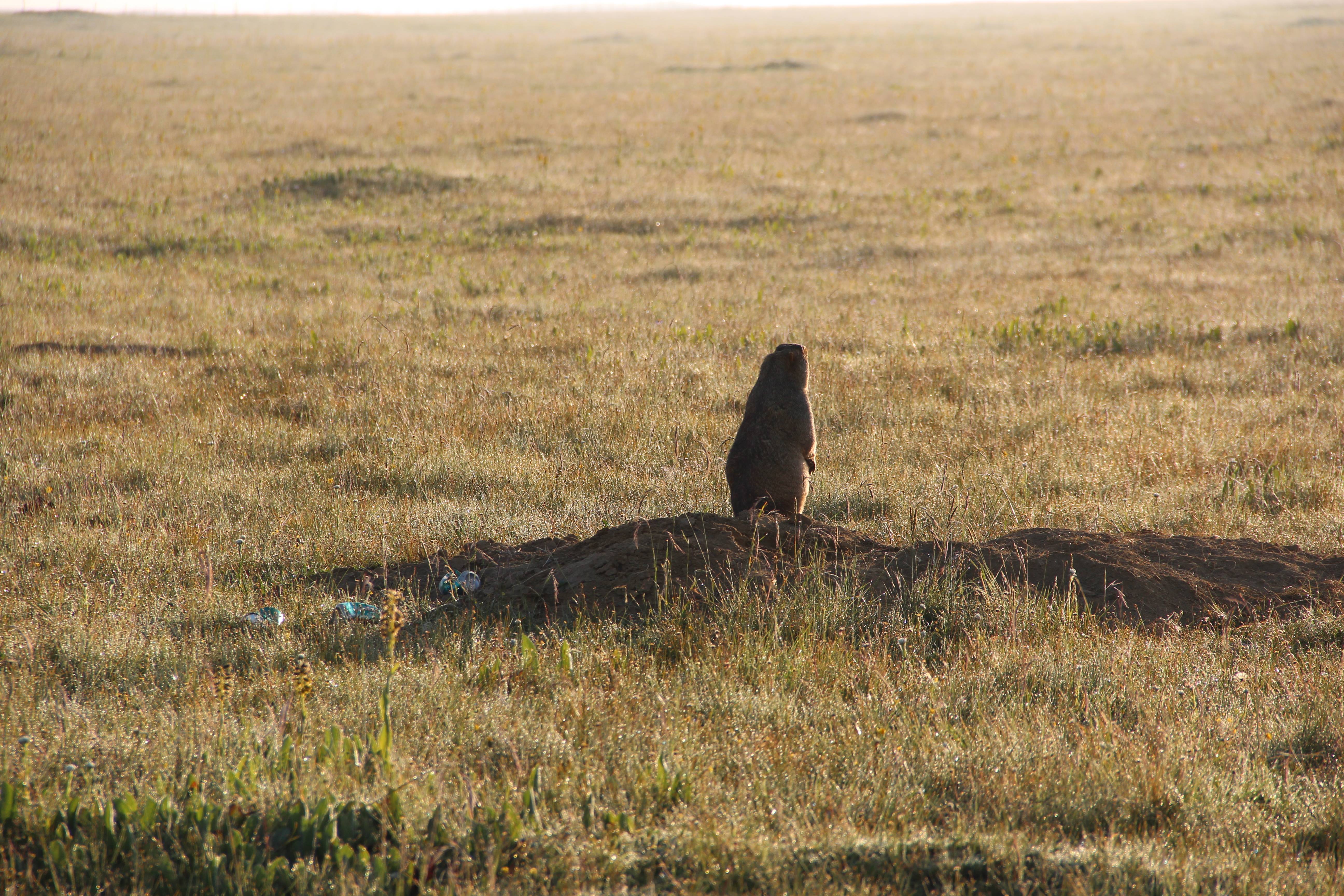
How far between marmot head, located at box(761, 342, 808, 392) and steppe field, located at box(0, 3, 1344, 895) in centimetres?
105

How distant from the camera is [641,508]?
656 centimetres

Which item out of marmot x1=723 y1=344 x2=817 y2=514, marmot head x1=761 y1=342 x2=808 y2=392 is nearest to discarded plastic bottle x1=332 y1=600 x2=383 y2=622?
marmot x1=723 y1=344 x2=817 y2=514

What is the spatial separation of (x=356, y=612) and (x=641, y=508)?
2196mm

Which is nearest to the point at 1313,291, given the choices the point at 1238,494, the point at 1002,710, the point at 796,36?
the point at 1238,494

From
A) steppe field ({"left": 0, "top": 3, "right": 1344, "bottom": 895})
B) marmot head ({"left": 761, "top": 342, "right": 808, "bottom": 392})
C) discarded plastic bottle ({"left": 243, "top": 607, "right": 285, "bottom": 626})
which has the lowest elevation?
discarded plastic bottle ({"left": 243, "top": 607, "right": 285, "bottom": 626})

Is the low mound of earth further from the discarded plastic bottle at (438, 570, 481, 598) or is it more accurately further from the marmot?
the marmot

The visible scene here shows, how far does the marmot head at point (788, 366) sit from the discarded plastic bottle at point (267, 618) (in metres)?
2.78

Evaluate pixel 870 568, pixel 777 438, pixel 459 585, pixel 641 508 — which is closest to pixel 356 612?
pixel 459 585

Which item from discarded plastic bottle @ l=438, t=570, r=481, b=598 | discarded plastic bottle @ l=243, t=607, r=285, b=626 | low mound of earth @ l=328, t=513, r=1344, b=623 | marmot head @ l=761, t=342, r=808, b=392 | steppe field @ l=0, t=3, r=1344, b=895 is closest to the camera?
steppe field @ l=0, t=3, r=1344, b=895

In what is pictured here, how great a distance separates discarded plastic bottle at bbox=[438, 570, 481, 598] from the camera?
16.9ft

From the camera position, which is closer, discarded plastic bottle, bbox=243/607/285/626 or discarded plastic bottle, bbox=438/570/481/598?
discarded plastic bottle, bbox=243/607/285/626

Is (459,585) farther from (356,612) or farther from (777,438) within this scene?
(777,438)

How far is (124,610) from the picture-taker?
16.1ft

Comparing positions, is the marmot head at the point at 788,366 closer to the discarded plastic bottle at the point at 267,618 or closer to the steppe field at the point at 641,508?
the steppe field at the point at 641,508
